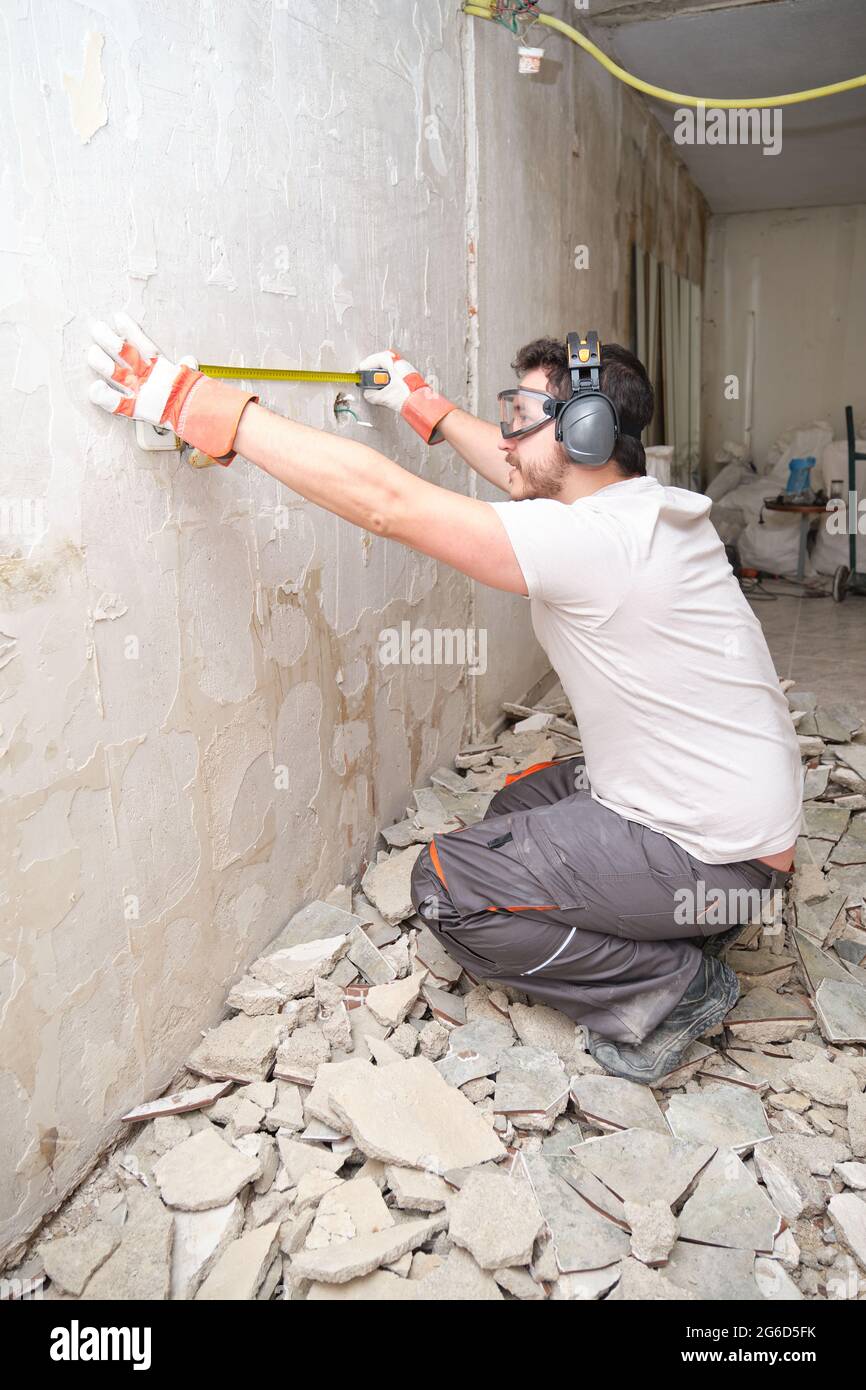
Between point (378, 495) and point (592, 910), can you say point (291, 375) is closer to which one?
point (378, 495)

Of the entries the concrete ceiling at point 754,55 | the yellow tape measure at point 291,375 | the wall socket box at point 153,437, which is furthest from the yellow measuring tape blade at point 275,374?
the concrete ceiling at point 754,55

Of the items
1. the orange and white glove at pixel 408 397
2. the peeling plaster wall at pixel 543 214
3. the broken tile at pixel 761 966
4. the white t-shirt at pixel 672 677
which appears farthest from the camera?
the peeling plaster wall at pixel 543 214

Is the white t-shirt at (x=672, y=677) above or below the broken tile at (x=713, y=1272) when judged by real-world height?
above

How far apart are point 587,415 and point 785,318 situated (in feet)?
28.0

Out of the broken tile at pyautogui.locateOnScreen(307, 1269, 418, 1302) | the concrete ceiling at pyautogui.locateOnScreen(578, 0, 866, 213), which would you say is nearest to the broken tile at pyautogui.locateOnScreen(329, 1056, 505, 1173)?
the broken tile at pyautogui.locateOnScreen(307, 1269, 418, 1302)

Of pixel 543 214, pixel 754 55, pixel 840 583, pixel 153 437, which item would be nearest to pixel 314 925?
pixel 153 437

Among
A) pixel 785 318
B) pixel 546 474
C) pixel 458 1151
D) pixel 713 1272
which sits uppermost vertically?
pixel 785 318

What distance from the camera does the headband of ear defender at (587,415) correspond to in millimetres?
1989

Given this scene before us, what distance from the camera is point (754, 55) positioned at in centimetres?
514

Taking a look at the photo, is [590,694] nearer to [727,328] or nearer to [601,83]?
[601,83]

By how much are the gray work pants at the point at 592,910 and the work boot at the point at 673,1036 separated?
3 cm

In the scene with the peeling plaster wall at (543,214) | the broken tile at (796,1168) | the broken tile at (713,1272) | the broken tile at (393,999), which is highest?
the peeling plaster wall at (543,214)

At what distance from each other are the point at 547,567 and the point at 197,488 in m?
0.68

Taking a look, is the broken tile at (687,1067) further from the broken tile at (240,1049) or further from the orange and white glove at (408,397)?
the orange and white glove at (408,397)
